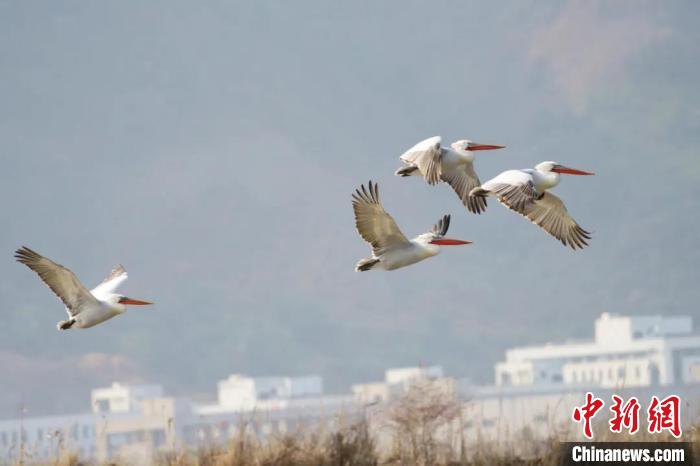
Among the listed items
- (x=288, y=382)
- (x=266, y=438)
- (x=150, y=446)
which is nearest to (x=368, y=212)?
(x=266, y=438)

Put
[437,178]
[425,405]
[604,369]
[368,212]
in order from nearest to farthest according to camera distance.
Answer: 1. [368,212]
2. [437,178]
3. [425,405]
4. [604,369]

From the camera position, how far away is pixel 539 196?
17.0 metres

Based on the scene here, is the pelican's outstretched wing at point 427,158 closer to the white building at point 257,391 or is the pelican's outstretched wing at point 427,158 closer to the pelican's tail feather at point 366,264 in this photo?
the pelican's tail feather at point 366,264

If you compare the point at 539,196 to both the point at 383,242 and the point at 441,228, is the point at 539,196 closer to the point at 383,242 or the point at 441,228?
the point at 441,228

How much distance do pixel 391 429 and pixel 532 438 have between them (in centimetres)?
177

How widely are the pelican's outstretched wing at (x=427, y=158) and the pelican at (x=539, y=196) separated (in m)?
0.60

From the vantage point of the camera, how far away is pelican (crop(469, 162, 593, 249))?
16.2 metres

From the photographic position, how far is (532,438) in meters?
16.7

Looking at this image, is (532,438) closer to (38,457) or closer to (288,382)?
(38,457)

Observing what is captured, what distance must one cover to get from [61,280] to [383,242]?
11.7 feet

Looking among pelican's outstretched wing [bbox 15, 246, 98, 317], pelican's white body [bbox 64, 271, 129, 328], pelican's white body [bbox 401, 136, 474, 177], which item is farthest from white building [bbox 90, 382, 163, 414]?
pelican's outstretched wing [bbox 15, 246, 98, 317]

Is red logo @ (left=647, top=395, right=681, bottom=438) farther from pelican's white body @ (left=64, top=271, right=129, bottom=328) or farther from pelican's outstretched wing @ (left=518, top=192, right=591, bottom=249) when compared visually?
pelican's white body @ (left=64, top=271, right=129, bottom=328)

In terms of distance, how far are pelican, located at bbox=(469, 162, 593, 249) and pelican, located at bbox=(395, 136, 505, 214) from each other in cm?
47

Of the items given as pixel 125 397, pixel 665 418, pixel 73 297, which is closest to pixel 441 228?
pixel 665 418
